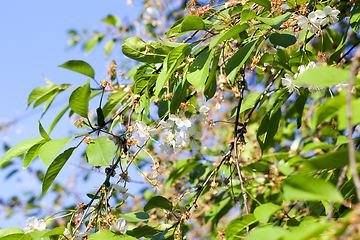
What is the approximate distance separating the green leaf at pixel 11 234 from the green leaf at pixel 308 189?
748mm

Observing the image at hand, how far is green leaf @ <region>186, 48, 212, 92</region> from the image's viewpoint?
2.59ft

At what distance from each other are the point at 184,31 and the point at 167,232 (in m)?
0.65

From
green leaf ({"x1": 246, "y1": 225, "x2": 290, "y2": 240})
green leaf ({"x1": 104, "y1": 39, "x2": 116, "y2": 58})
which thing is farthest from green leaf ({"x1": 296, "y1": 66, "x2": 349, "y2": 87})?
green leaf ({"x1": 104, "y1": 39, "x2": 116, "y2": 58})

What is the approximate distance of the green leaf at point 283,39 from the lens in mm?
791

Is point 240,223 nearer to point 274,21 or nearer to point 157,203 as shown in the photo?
point 157,203

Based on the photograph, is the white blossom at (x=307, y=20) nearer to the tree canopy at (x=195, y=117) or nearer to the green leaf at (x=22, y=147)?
the tree canopy at (x=195, y=117)

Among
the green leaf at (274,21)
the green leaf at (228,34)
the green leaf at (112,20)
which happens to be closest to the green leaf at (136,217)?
the green leaf at (228,34)

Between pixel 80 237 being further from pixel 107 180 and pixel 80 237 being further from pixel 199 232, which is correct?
pixel 199 232

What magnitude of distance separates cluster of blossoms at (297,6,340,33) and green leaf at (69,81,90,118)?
700mm

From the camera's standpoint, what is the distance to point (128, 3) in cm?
287

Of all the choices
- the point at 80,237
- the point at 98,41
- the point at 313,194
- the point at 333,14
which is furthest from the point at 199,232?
the point at 313,194

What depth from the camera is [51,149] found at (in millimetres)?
799

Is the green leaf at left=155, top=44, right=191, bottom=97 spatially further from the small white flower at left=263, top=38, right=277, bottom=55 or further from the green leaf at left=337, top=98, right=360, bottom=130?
the green leaf at left=337, top=98, right=360, bottom=130

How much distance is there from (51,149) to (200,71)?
18.5 inches
